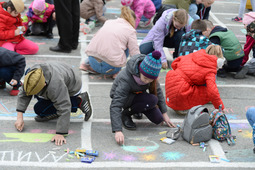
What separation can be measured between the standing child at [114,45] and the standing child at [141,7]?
229 centimetres

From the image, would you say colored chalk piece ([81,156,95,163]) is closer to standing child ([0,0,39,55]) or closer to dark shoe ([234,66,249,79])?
standing child ([0,0,39,55])

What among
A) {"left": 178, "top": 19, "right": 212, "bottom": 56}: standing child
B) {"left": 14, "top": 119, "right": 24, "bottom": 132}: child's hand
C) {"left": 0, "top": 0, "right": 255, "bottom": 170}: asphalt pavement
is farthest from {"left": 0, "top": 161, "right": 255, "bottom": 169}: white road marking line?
{"left": 178, "top": 19, "right": 212, "bottom": 56}: standing child

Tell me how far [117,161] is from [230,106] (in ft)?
6.86

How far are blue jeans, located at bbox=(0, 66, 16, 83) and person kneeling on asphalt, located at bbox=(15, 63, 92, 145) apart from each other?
0.82 meters

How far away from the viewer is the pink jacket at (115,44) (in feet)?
17.8

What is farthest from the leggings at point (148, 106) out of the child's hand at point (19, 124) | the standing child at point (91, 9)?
the standing child at point (91, 9)

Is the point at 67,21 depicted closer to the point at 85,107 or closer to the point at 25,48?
the point at 25,48

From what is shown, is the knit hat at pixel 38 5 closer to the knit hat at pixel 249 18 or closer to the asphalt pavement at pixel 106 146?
the asphalt pavement at pixel 106 146

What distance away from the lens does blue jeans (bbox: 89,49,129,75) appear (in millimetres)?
5523

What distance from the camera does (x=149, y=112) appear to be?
4.20 m

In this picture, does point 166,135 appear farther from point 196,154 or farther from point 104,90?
point 104,90

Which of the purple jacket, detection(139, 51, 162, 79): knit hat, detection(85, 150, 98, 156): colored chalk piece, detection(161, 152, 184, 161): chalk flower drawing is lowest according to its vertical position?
detection(161, 152, 184, 161): chalk flower drawing

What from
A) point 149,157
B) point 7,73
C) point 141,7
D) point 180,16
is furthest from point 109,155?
point 141,7

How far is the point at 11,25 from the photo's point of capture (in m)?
5.93
